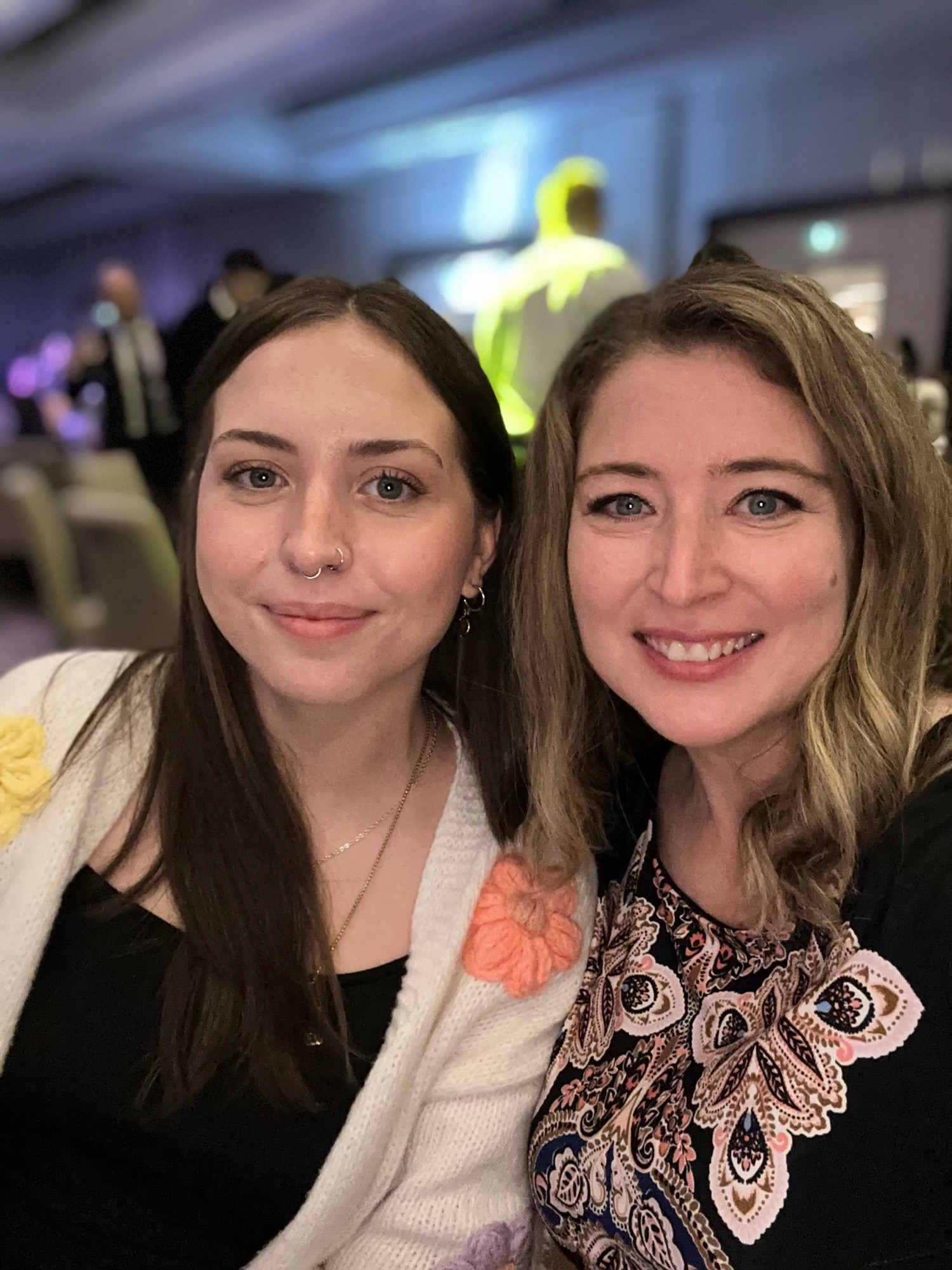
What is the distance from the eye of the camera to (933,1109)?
892 millimetres

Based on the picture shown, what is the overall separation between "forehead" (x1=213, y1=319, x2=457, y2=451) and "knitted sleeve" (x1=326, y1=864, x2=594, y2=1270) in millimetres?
641

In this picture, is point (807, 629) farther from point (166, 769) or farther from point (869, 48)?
point (869, 48)

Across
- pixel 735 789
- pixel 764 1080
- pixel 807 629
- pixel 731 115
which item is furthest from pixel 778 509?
pixel 731 115

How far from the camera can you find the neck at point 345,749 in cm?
125

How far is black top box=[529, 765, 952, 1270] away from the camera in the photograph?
0.91m

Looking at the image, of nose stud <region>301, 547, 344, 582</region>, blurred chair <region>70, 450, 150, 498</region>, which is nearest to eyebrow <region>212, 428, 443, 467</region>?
nose stud <region>301, 547, 344, 582</region>

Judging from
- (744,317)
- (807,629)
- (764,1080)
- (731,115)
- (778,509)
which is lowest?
(764,1080)

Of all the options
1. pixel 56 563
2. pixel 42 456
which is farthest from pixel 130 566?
pixel 42 456

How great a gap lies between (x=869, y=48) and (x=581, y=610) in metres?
4.86

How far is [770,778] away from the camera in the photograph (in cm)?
114

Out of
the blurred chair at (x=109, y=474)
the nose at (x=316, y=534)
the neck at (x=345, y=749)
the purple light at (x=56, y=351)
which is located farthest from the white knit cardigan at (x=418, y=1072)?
the purple light at (x=56, y=351)

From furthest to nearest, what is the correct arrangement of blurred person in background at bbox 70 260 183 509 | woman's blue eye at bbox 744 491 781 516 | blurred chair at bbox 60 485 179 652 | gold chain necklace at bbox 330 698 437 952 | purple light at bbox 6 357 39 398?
purple light at bbox 6 357 39 398, blurred chair at bbox 60 485 179 652, blurred person in background at bbox 70 260 183 509, gold chain necklace at bbox 330 698 437 952, woman's blue eye at bbox 744 491 781 516

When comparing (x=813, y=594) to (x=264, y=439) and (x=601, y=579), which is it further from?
(x=264, y=439)

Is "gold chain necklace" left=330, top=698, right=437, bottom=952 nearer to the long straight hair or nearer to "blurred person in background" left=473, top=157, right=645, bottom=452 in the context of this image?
the long straight hair
